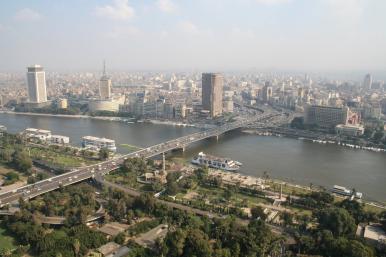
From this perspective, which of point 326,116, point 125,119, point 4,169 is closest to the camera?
point 4,169

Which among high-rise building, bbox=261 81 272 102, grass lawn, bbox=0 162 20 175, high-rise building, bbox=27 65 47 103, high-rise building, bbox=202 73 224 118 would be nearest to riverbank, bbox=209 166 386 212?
grass lawn, bbox=0 162 20 175

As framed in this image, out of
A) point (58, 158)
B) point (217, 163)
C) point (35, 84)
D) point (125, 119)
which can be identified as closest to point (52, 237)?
point (217, 163)

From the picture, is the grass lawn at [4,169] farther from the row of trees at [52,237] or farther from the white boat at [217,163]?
the white boat at [217,163]

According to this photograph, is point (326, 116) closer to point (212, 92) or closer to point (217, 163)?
point (212, 92)

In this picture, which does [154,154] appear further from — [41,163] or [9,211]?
[9,211]

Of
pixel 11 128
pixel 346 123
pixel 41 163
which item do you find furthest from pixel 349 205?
pixel 11 128

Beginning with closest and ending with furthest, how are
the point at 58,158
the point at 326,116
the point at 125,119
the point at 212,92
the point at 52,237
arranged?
the point at 52,237 → the point at 58,158 → the point at 326,116 → the point at 125,119 → the point at 212,92

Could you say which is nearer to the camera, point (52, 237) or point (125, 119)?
point (52, 237)
